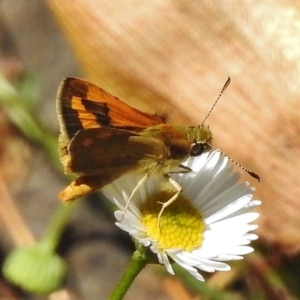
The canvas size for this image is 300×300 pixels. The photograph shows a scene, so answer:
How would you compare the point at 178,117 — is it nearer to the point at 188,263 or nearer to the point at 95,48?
the point at 95,48

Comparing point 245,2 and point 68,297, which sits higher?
point 245,2

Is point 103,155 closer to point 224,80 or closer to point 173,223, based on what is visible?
point 173,223

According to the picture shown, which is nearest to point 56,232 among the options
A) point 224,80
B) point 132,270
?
point 224,80

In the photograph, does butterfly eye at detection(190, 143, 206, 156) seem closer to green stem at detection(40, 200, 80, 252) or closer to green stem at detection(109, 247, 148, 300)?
green stem at detection(109, 247, 148, 300)

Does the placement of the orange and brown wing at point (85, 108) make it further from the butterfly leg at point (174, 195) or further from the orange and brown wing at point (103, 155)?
the butterfly leg at point (174, 195)

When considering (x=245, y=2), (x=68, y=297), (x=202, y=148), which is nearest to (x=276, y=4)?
(x=245, y=2)
